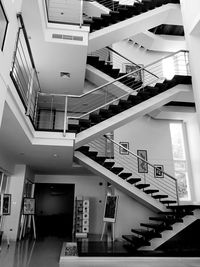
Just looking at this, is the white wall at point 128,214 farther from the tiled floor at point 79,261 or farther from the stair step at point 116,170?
the tiled floor at point 79,261

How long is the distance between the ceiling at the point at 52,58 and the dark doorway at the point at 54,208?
15.0 feet

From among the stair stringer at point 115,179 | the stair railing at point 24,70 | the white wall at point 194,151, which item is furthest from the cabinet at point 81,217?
the stair railing at point 24,70

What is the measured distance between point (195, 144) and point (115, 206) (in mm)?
3873

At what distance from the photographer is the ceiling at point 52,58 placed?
5203 mm

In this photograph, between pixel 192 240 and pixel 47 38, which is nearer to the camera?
pixel 47 38

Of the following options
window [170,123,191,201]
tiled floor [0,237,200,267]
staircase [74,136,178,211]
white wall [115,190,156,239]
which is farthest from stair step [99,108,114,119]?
window [170,123,191,201]

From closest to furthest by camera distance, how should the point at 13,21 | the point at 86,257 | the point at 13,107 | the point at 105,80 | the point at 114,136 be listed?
1. the point at 13,21
2. the point at 13,107
3. the point at 86,257
4. the point at 105,80
5. the point at 114,136

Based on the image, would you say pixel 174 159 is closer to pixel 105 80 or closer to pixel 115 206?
pixel 115 206

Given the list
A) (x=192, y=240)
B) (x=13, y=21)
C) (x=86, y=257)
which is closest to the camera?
(x=13, y=21)

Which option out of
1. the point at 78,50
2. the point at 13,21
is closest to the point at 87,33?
the point at 78,50

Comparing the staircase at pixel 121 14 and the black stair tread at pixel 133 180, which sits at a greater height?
the staircase at pixel 121 14

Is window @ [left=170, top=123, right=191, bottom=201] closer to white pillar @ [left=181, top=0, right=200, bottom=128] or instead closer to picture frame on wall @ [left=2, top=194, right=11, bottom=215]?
white pillar @ [left=181, top=0, right=200, bottom=128]

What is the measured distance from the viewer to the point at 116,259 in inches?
195

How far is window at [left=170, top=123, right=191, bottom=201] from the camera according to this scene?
811 centimetres
